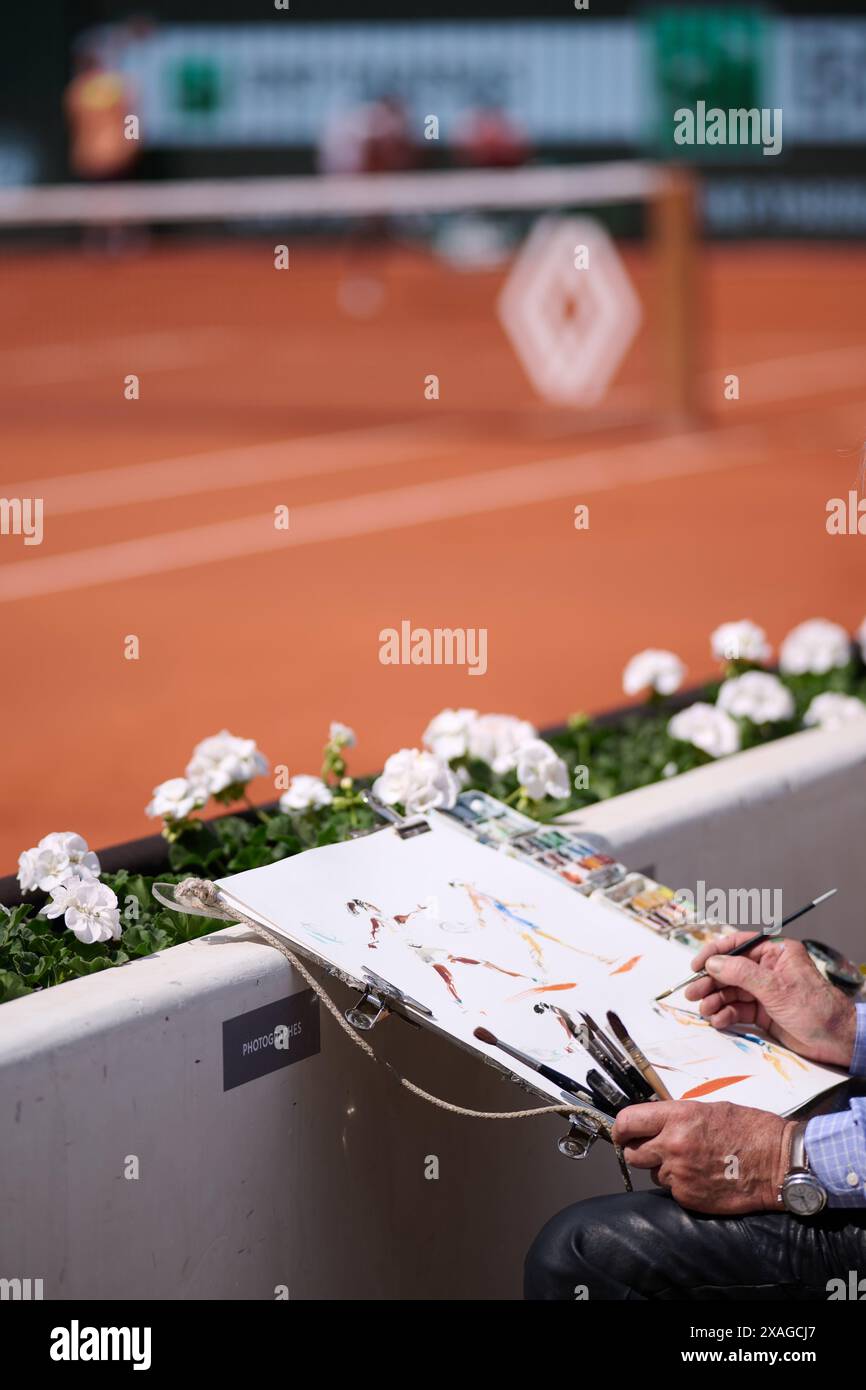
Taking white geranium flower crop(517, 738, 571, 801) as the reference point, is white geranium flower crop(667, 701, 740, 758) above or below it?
above

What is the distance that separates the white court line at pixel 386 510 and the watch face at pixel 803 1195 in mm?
8090

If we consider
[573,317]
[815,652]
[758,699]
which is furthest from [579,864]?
[573,317]

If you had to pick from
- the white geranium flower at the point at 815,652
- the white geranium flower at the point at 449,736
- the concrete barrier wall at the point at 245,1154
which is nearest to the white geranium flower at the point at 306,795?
the white geranium flower at the point at 449,736

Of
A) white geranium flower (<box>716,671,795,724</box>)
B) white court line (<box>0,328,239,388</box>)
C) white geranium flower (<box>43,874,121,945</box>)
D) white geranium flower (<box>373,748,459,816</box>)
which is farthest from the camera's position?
white court line (<box>0,328,239,388</box>)

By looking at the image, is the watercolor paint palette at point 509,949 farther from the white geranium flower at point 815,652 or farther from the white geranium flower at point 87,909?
the white geranium flower at point 815,652

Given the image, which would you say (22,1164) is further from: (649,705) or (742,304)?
(742,304)

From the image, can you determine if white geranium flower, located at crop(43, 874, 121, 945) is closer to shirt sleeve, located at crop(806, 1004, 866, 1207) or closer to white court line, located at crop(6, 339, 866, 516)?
shirt sleeve, located at crop(806, 1004, 866, 1207)

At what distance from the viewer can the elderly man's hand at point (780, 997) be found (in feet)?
10.7

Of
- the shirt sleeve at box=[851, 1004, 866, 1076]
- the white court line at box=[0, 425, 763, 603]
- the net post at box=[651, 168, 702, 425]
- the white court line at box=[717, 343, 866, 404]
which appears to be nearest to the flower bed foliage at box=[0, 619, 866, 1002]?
the shirt sleeve at box=[851, 1004, 866, 1076]

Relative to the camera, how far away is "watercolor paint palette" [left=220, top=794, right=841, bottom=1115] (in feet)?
10.3

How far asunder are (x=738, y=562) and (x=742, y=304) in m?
14.2

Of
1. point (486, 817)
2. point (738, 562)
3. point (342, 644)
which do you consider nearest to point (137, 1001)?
point (486, 817)

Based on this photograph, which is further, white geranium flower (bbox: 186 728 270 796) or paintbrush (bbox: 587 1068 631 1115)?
white geranium flower (bbox: 186 728 270 796)

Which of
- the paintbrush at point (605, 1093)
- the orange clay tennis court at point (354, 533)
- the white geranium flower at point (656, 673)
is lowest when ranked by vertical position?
the paintbrush at point (605, 1093)
